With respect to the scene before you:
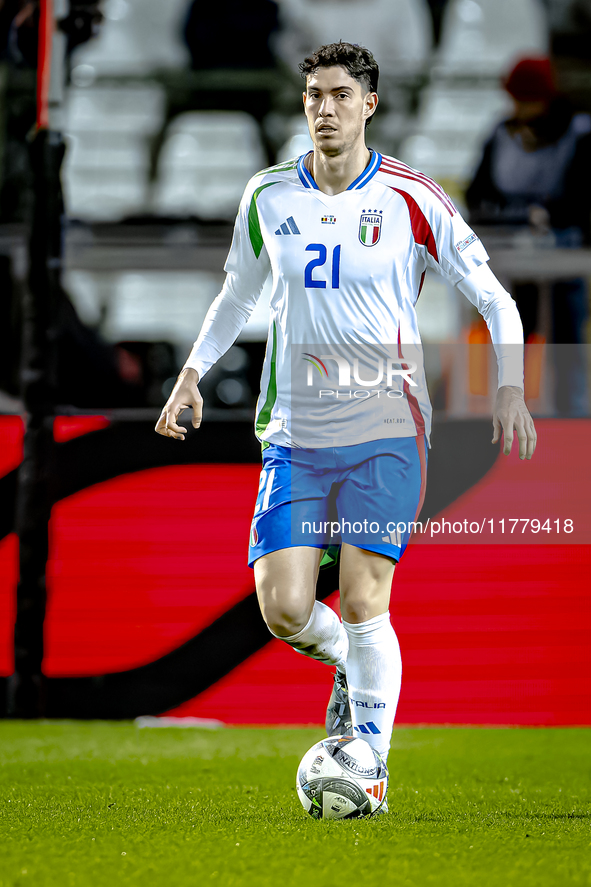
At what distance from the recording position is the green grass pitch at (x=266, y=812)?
5.53 ft

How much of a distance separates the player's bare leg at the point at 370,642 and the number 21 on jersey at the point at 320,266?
643 millimetres

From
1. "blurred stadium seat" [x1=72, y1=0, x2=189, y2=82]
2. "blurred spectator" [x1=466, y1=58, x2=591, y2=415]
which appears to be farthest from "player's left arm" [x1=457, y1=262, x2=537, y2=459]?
"blurred stadium seat" [x1=72, y1=0, x2=189, y2=82]

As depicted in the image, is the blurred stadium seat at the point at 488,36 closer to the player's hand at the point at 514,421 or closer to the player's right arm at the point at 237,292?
the player's right arm at the point at 237,292

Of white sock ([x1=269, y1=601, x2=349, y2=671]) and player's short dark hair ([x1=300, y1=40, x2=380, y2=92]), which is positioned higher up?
player's short dark hair ([x1=300, y1=40, x2=380, y2=92])

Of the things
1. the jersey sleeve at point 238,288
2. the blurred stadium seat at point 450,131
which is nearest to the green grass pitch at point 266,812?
the jersey sleeve at point 238,288

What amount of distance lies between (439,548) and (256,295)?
1604 mm

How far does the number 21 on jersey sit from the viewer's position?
2.29 m

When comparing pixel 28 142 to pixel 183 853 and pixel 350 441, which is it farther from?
pixel 183 853

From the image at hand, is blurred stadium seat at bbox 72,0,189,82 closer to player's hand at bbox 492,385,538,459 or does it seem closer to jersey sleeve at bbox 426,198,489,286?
jersey sleeve at bbox 426,198,489,286

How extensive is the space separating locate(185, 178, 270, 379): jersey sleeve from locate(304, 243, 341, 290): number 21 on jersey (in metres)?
0.19

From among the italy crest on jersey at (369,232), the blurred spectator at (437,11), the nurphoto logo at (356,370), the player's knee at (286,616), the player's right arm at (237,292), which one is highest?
the blurred spectator at (437,11)

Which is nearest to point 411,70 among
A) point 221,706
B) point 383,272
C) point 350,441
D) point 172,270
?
point 172,270

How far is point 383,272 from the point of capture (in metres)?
2.29

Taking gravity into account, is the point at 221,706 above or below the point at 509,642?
below
